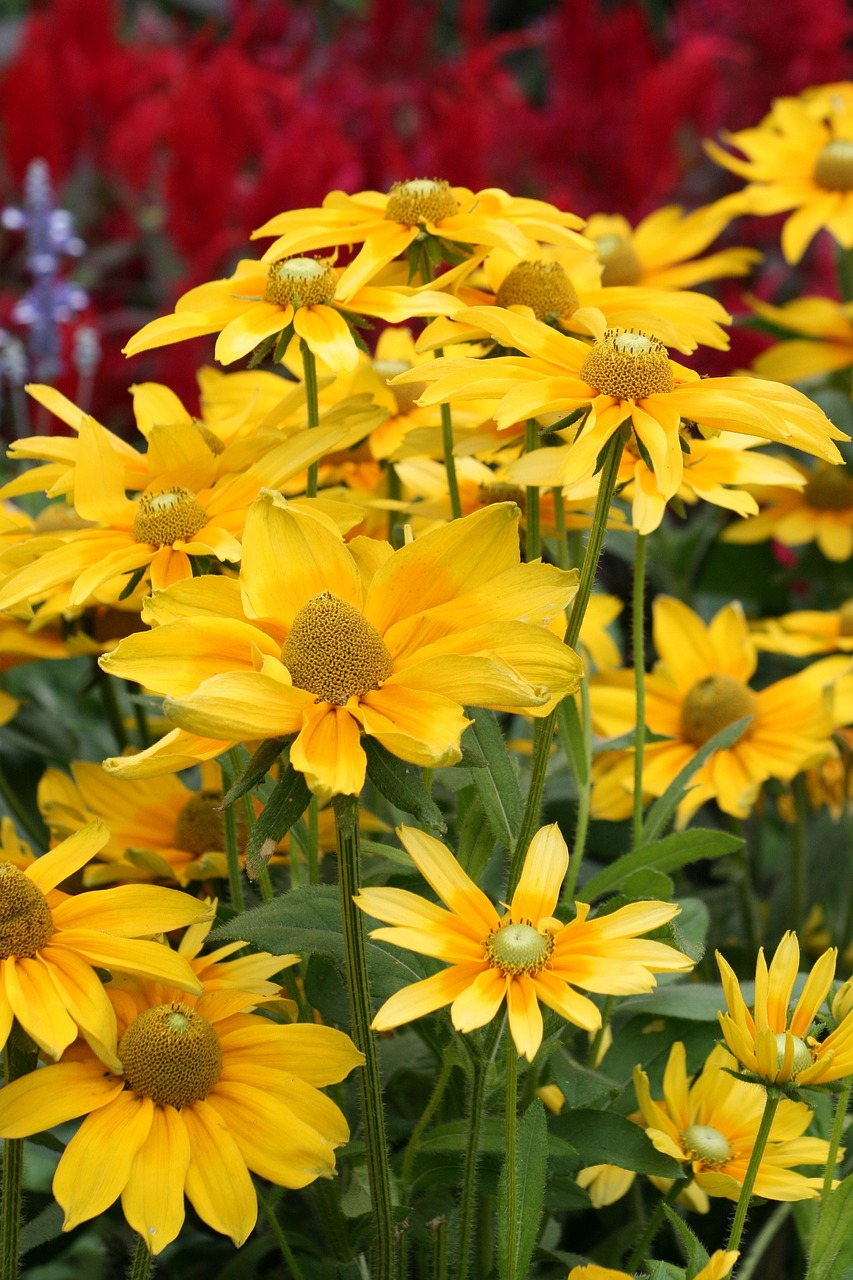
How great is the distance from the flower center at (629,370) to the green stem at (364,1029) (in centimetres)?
19

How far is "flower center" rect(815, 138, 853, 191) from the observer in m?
1.25

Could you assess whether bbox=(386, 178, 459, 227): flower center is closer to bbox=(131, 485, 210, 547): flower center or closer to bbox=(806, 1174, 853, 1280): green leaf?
bbox=(131, 485, 210, 547): flower center

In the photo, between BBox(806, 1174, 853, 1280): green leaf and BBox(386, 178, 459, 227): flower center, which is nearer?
BBox(806, 1174, 853, 1280): green leaf

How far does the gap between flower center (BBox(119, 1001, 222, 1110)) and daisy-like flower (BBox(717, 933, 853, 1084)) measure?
19 cm

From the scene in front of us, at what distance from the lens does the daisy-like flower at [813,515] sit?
1206 mm

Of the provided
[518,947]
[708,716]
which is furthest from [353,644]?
[708,716]

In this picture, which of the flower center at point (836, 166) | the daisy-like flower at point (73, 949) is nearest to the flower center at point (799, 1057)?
the daisy-like flower at point (73, 949)

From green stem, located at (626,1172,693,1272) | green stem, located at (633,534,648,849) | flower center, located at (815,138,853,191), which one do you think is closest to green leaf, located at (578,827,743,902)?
green stem, located at (633,534,648,849)

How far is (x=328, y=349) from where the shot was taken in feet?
2.15

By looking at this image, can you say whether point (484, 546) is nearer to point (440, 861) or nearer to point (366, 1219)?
point (440, 861)

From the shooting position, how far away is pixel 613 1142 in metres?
0.66

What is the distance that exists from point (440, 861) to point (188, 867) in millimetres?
243

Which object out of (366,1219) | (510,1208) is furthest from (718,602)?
(510,1208)

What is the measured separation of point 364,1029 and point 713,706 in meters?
0.42
